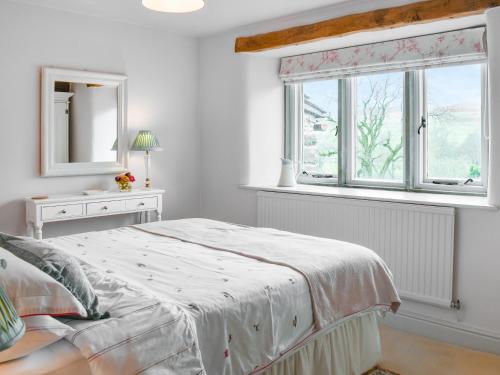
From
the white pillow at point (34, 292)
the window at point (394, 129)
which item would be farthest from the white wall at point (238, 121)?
the white pillow at point (34, 292)

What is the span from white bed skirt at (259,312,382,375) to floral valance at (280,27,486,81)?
6.81 feet

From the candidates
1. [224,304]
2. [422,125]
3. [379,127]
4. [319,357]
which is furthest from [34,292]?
[379,127]

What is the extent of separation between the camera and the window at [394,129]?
11.8ft

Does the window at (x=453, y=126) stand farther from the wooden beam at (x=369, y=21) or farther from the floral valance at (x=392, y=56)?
the wooden beam at (x=369, y=21)

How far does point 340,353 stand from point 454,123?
217 cm

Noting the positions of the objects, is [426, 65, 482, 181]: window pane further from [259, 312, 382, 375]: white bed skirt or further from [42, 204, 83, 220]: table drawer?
[42, 204, 83, 220]: table drawer

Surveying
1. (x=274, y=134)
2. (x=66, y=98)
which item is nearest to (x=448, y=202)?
(x=274, y=134)

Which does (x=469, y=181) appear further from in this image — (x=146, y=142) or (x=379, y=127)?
(x=146, y=142)

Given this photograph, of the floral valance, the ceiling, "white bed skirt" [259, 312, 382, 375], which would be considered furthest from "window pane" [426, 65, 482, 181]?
"white bed skirt" [259, 312, 382, 375]

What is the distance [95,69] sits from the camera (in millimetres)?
4137

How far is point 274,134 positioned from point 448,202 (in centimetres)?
199

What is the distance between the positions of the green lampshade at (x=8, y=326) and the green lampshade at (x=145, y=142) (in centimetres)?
354

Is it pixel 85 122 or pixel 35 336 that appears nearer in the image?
pixel 35 336

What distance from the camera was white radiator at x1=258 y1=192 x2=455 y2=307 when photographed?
3207mm
